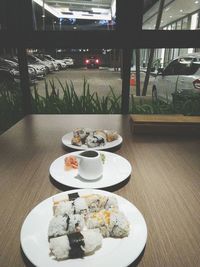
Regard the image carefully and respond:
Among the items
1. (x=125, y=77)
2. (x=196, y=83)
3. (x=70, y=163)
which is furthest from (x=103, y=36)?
(x=196, y=83)

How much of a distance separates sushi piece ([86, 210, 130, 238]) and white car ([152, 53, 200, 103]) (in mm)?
2297

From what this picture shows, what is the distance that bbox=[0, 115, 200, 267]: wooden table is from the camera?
20.0 inches

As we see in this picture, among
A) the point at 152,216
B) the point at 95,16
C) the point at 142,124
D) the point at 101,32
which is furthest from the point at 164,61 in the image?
the point at 152,216

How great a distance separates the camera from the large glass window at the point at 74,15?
196cm

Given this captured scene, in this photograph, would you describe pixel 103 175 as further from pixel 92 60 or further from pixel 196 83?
pixel 92 60

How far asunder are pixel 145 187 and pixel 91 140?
38 centimetres

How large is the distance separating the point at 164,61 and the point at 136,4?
5.50 feet

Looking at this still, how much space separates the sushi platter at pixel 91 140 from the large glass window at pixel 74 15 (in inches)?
46.1

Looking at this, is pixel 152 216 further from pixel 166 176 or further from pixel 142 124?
pixel 142 124

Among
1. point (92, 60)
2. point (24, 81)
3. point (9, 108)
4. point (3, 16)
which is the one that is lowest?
point (9, 108)

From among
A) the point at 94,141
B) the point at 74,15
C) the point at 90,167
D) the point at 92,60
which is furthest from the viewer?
the point at 92,60

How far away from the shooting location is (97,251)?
473 millimetres

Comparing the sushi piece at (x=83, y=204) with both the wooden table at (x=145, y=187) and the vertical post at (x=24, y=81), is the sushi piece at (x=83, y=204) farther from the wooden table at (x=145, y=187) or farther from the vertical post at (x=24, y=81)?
the vertical post at (x=24, y=81)

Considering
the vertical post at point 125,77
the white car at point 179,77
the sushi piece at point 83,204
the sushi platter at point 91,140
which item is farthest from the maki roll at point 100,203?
the white car at point 179,77
